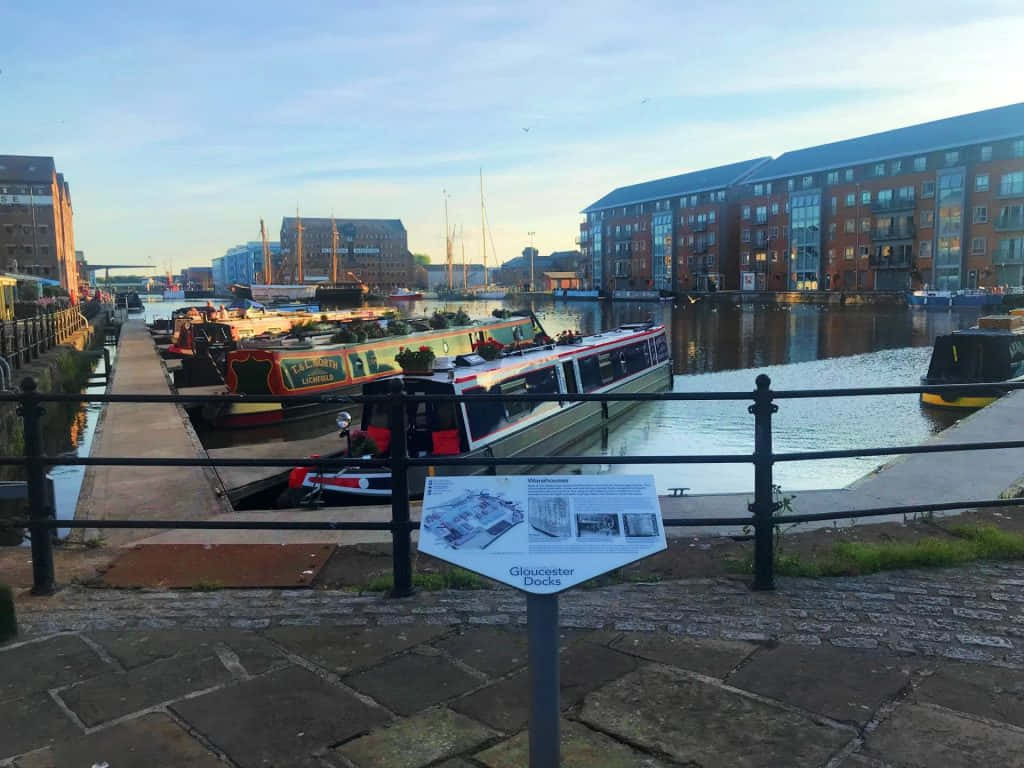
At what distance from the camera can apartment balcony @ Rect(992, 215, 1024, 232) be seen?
69.9 meters

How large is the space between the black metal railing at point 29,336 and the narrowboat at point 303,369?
4975 millimetres

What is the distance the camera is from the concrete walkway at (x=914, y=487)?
7.68 metres

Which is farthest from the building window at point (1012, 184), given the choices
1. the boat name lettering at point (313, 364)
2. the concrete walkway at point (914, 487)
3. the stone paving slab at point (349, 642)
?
the stone paving slab at point (349, 642)

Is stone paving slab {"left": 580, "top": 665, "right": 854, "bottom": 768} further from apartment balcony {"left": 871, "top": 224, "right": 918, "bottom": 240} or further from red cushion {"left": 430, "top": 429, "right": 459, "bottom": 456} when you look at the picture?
apartment balcony {"left": 871, "top": 224, "right": 918, "bottom": 240}

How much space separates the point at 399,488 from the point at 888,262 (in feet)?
281

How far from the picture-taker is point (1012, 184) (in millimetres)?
69688

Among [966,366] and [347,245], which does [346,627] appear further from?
[347,245]

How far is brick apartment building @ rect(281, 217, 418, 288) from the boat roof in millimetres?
140700

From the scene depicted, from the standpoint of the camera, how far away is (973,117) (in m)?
75.7

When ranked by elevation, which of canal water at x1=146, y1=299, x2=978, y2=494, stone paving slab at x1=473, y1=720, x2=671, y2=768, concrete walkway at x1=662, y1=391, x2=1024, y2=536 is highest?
stone paving slab at x1=473, y1=720, x2=671, y2=768

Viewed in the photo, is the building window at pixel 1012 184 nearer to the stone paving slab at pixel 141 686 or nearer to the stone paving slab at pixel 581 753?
the stone paving slab at pixel 581 753

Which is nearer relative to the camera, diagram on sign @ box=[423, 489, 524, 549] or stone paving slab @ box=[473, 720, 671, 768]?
diagram on sign @ box=[423, 489, 524, 549]

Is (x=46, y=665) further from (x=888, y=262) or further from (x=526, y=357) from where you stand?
(x=888, y=262)

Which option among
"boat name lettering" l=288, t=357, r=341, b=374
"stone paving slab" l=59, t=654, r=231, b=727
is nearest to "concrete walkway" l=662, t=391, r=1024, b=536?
"stone paving slab" l=59, t=654, r=231, b=727
